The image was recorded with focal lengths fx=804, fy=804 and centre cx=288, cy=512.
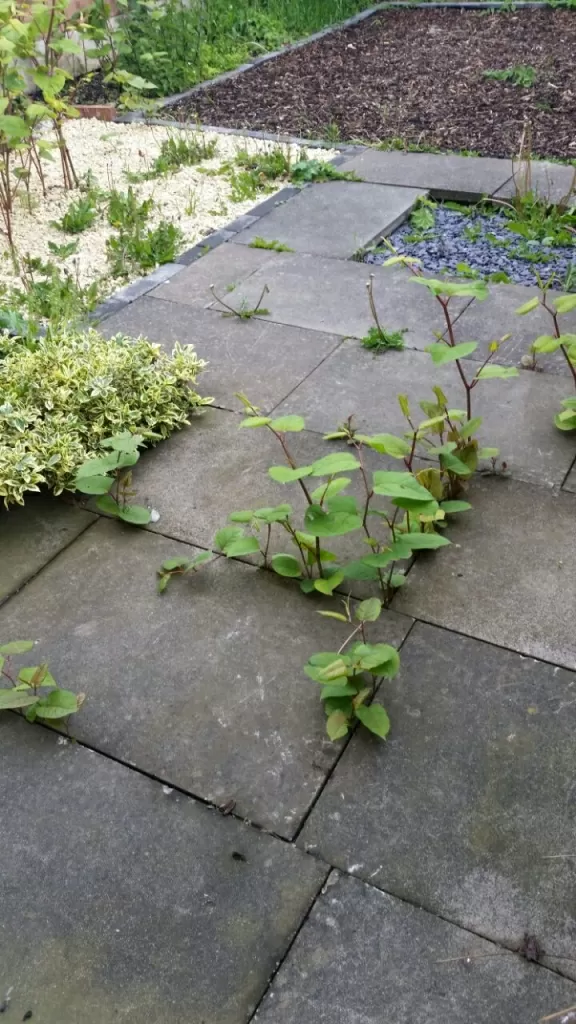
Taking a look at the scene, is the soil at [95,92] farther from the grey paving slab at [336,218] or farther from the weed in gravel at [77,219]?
the grey paving slab at [336,218]

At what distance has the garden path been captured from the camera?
152 cm

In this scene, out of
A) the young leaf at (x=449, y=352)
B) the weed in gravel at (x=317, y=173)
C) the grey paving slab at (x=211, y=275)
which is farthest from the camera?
the weed in gravel at (x=317, y=173)

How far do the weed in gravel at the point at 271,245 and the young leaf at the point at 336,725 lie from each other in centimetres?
312

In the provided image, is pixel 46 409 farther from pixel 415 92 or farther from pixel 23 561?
pixel 415 92

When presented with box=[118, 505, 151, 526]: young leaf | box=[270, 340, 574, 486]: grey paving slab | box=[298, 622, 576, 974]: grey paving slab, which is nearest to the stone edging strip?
box=[270, 340, 574, 486]: grey paving slab

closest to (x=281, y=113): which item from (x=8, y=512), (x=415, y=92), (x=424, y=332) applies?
(x=415, y=92)

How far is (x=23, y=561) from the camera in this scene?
101 inches

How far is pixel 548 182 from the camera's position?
4.87 metres

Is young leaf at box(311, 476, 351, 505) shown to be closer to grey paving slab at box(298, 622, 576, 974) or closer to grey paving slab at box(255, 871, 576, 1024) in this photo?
grey paving slab at box(298, 622, 576, 974)

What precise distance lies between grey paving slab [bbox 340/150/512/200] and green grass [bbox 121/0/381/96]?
2.43 m

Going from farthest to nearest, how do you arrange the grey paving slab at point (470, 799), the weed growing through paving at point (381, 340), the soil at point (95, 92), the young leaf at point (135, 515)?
the soil at point (95, 92)
the weed growing through paving at point (381, 340)
the young leaf at point (135, 515)
the grey paving slab at point (470, 799)

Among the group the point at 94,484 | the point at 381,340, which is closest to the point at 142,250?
the point at 381,340

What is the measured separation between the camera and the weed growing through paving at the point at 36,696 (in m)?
1.99

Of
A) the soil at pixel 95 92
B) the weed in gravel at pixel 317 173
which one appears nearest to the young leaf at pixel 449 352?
the weed in gravel at pixel 317 173
